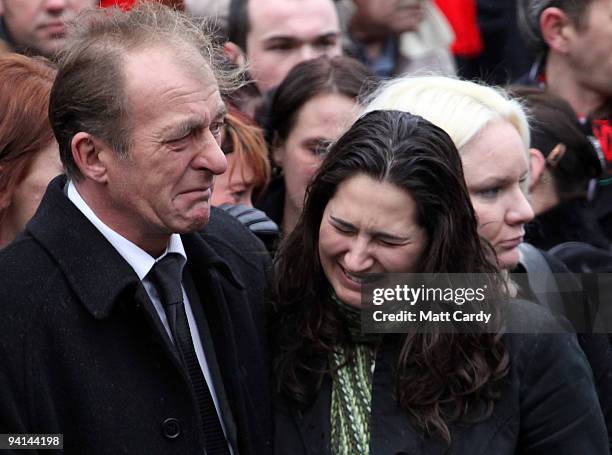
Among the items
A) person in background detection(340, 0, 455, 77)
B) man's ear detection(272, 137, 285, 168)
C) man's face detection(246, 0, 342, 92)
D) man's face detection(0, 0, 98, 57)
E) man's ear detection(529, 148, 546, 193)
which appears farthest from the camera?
person in background detection(340, 0, 455, 77)

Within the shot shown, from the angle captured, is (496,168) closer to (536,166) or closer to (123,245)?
(536,166)

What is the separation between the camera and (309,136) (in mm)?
3932

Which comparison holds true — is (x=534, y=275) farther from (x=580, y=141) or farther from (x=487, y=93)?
(x=580, y=141)

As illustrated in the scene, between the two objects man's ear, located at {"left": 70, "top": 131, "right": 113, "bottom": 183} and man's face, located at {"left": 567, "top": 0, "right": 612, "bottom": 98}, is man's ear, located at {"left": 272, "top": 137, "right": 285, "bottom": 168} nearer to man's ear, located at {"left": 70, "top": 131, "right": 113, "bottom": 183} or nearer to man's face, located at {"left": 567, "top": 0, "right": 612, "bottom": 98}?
man's face, located at {"left": 567, "top": 0, "right": 612, "bottom": 98}

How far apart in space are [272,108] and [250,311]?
1.31 metres

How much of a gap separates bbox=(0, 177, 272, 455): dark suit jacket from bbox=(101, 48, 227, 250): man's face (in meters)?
0.10

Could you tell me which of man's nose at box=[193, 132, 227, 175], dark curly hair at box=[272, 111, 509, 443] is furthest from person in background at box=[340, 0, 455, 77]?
man's nose at box=[193, 132, 227, 175]

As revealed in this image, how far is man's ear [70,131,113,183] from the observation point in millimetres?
2656

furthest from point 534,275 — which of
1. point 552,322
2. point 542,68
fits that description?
point 542,68

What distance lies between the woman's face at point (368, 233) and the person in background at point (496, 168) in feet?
1.28

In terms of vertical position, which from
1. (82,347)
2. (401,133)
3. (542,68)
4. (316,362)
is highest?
(401,133)

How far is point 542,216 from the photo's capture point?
12.7ft

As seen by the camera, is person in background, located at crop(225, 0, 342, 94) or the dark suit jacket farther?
person in background, located at crop(225, 0, 342, 94)

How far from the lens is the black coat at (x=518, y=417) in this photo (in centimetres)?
274
